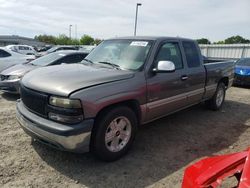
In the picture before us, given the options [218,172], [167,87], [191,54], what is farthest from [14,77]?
[218,172]

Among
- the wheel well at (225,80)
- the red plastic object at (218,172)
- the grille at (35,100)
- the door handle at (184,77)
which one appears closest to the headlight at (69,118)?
the grille at (35,100)

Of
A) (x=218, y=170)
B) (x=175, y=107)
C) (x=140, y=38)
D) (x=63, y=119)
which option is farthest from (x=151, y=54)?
(x=218, y=170)

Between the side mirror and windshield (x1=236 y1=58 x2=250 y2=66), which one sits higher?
the side mirror

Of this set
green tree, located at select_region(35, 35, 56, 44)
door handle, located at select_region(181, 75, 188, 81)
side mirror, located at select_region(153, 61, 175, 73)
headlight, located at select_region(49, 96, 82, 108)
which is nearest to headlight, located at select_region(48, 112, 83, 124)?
headlight, located at select_region(49, 96, 82, 108)

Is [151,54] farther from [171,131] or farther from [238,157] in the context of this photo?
[238,157]

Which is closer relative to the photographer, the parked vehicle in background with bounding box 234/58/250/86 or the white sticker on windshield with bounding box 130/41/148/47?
the white sticker on windshield with bounding box 130/41/148/47

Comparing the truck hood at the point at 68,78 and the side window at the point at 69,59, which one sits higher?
the truck hood at the point at 68,78

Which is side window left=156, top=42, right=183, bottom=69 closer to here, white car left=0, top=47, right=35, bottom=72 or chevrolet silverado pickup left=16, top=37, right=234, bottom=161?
chevrolet silverado pickup left=16, top=37, right=234, bottom=161

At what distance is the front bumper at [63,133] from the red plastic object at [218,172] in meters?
1.41

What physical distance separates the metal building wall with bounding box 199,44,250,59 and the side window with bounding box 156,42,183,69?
614 inches

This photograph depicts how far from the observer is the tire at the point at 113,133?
3.53 meters

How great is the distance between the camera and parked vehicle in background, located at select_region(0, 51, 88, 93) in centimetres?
727

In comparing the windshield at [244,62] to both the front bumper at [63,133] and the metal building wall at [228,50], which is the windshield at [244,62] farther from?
the front bumper at [63,133]

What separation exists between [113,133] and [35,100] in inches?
46.8
